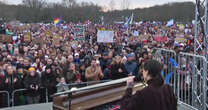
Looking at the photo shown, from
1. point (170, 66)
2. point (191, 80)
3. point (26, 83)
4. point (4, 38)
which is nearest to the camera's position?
point (191, 80)

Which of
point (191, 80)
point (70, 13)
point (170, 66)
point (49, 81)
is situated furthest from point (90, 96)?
point (70, 13)

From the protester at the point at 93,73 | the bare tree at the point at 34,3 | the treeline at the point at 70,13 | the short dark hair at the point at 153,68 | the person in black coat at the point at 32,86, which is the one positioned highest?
the bare tree at the point at 34,3

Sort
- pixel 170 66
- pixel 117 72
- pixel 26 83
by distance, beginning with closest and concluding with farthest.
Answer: pixel 170 66
pixel 26 83
pixel 117 72

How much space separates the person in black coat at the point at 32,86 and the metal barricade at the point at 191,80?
403cm

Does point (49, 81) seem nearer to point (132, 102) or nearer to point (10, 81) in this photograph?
point (10, 81)

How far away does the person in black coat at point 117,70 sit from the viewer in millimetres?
8869

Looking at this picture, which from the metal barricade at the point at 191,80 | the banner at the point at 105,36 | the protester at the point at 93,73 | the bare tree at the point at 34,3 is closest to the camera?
the metal barricade at the point at 191,80

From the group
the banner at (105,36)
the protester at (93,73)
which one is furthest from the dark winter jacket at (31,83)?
the banner at (105,36)

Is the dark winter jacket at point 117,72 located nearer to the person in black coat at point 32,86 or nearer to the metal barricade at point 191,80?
the person in black coat at point 32,86

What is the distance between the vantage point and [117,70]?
8930mm

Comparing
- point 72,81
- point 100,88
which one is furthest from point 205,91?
point 72,81

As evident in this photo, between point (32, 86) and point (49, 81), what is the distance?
582 mm

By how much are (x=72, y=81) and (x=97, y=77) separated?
80 centimetres

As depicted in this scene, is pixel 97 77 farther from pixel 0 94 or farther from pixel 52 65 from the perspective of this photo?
pixel 0 94
